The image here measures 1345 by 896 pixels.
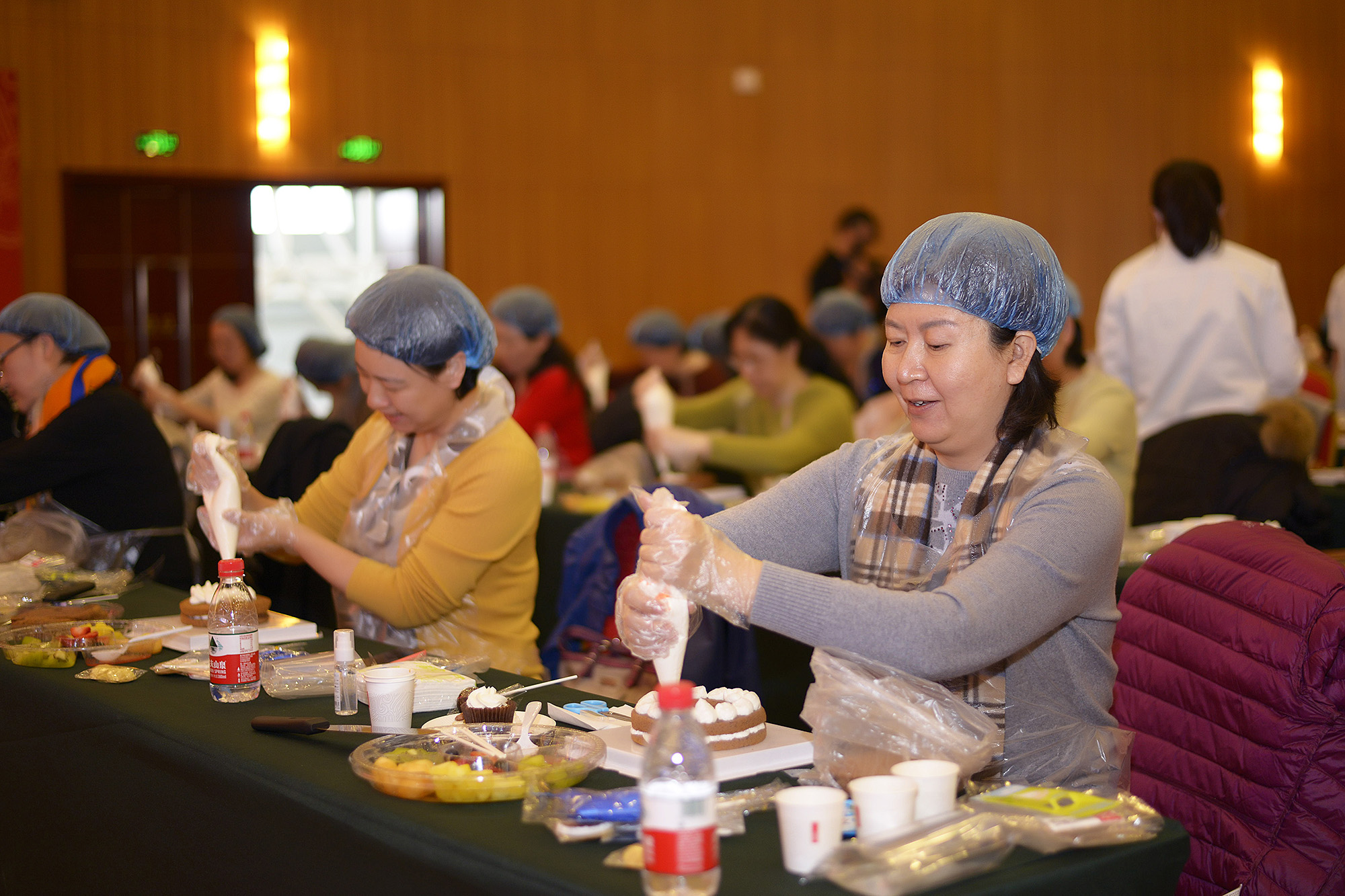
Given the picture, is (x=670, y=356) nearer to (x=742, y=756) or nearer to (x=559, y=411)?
(x=559, y=411)

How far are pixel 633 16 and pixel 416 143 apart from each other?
188 centimetres

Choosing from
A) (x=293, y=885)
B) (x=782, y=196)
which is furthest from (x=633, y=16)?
(x=293, y=885)

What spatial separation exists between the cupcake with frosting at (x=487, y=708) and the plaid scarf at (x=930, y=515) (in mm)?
541

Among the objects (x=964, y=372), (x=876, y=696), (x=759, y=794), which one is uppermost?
(x=964, y=372)

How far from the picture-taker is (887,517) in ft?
6.05

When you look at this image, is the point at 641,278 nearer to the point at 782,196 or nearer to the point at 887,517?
the point at 782,196

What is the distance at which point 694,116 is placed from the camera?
941 cm

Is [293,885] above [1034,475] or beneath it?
beneath

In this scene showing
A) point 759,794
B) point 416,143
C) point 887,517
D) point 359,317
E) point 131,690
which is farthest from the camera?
point 416,143

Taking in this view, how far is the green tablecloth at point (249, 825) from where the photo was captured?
1.29 metres

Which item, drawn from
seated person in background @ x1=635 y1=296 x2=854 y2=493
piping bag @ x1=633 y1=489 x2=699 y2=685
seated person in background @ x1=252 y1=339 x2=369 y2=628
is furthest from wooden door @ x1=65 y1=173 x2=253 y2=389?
piping bag @ x1=633 y1=489 x2=699 y2=685

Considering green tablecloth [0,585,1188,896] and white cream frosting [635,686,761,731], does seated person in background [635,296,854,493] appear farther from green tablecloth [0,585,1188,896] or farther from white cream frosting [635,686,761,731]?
white cream frosting [635,686,761,731]

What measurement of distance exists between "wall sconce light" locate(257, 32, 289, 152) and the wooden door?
0.36m

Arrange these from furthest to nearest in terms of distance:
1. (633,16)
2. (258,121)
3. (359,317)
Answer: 1. (633,16)
2. (258,121)
3. (359,317)
